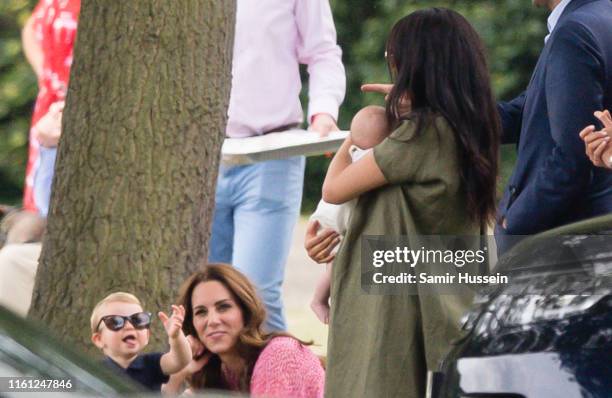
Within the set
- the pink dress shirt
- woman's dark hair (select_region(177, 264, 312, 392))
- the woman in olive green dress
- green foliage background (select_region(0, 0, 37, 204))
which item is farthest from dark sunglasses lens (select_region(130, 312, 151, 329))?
green foliage background (select_region(0, 0, 37, 204))

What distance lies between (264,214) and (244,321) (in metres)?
1.47

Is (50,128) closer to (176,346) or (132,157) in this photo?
(132,157)

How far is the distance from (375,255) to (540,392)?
5.56 feet

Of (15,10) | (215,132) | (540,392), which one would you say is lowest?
(540,392)

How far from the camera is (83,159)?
716 cm

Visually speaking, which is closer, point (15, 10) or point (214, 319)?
point (214, 319)

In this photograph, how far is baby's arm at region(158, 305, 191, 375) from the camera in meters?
6.00

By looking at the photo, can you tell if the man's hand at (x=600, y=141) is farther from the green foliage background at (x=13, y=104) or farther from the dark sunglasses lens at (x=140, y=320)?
the green foliage background at (x=13, y=104)

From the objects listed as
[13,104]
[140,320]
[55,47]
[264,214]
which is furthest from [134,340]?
[13,104]

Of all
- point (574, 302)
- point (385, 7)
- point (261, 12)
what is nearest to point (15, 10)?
point (385, 7)

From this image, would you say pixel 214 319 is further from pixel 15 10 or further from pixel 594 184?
pixel 15 10

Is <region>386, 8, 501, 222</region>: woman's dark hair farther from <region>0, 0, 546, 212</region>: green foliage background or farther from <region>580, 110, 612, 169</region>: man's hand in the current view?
<region>0, 0, 546, 212</region>: green foliage background

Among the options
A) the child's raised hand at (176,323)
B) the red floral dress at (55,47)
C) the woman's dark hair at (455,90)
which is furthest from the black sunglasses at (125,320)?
the red floral dress at (55,47)

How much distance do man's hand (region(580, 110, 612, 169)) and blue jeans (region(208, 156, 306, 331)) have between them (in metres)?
2.27
